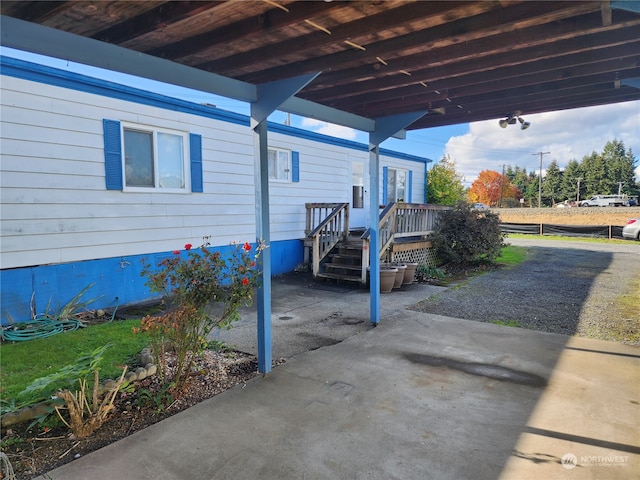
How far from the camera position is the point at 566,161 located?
57.4 meters

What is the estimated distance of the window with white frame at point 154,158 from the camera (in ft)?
20.9

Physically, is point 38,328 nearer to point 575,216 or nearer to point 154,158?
point 154,158

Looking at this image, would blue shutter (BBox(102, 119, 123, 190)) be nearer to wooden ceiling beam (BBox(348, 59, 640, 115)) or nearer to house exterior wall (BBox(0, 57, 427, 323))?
house exterior wall (BBox(0, 57, 427, 323))

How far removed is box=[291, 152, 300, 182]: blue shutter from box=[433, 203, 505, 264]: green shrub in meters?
4.11

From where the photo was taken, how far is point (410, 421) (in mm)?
2838

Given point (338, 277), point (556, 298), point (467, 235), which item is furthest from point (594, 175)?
point (338, 277)

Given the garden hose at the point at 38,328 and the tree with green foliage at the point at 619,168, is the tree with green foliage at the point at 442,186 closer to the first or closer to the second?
the garden hose at the point at 38,328

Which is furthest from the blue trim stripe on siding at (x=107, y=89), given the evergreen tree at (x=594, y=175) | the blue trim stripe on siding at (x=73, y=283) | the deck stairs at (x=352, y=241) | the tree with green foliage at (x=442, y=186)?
the evergreen tree at (x=594, y=175)

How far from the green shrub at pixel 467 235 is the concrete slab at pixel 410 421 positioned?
601cm

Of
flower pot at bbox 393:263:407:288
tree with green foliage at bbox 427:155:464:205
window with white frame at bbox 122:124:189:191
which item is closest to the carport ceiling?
window with white frame at bbox 122:124:189:191

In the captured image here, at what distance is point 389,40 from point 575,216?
26.6m

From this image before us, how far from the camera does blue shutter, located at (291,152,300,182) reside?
949 centimetres

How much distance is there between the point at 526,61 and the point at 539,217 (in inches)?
1024

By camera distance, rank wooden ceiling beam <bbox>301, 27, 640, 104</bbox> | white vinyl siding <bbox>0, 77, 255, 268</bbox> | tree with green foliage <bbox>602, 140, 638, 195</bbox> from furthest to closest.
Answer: tree with green foliage <bbox>602, 140, 638, 195</bbox>, white vinyl siding <bbox>0, 77, 255, 268</bbox>, wooden ceiling beam <bbox>301, 27, 640, 104</bbox>
